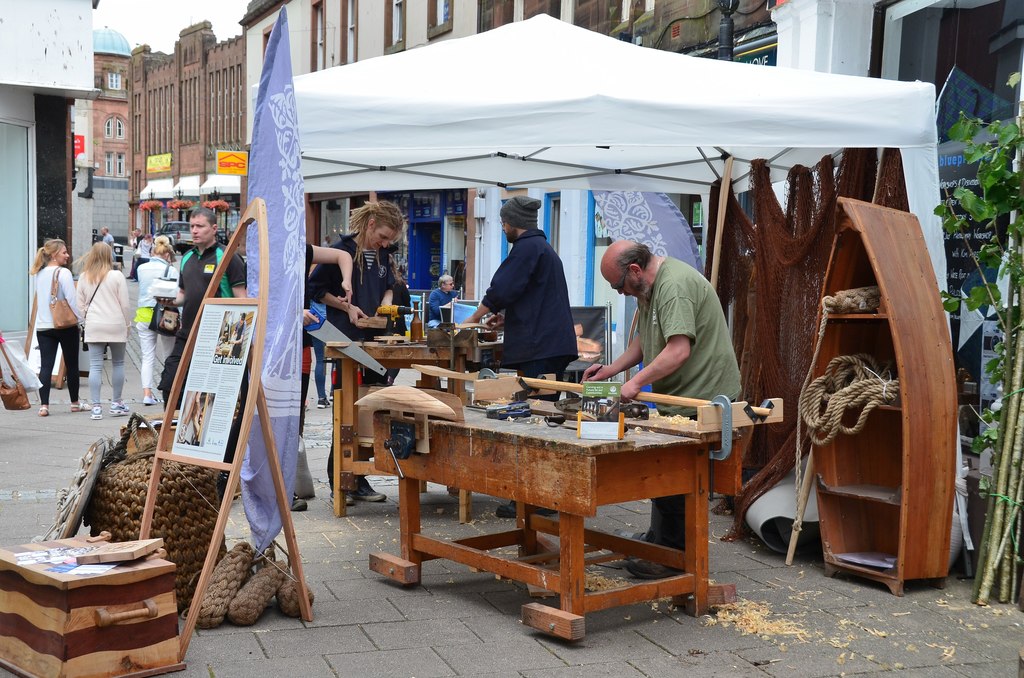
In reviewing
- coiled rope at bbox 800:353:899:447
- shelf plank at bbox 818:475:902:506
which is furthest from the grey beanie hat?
shelf plank at bbox 818:475:902:506

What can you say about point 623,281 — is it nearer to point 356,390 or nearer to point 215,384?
point 215,384

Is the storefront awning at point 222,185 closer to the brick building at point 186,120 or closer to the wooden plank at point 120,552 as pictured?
the brick building at point 186,120

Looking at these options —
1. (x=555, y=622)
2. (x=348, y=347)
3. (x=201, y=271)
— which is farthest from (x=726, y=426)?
(x=201, y=271)

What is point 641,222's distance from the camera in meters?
8.84

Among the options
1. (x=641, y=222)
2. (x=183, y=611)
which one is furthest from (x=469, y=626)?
(x=641, y=222)

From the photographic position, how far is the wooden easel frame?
423cm

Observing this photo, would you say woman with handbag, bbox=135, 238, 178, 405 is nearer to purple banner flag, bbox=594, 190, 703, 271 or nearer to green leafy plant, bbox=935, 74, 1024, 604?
purple banner flag, bbox=594, 190, 703, 271

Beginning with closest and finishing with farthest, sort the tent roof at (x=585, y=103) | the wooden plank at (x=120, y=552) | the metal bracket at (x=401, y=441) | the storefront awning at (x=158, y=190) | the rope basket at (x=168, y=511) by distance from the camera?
the wooden plank at (x=120, y=552)
the rope basket at (x=168, y=511)
the metal bracket at (x=401, y=441)
the tent roof at (x=585, y=103)
the storefront awning at (x=158, y=190)

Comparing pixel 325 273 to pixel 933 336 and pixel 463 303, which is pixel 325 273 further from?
pixel 463 303

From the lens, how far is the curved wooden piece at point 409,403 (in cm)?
480

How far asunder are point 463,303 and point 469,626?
31.4 feet

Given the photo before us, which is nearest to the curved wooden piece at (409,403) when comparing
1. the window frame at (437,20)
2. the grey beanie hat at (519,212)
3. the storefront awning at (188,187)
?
the grey beanie hat at (519,212)

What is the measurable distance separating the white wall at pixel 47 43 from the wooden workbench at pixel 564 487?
432 inches

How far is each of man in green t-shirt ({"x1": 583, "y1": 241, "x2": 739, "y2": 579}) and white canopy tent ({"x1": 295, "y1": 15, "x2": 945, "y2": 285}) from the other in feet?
2.23
